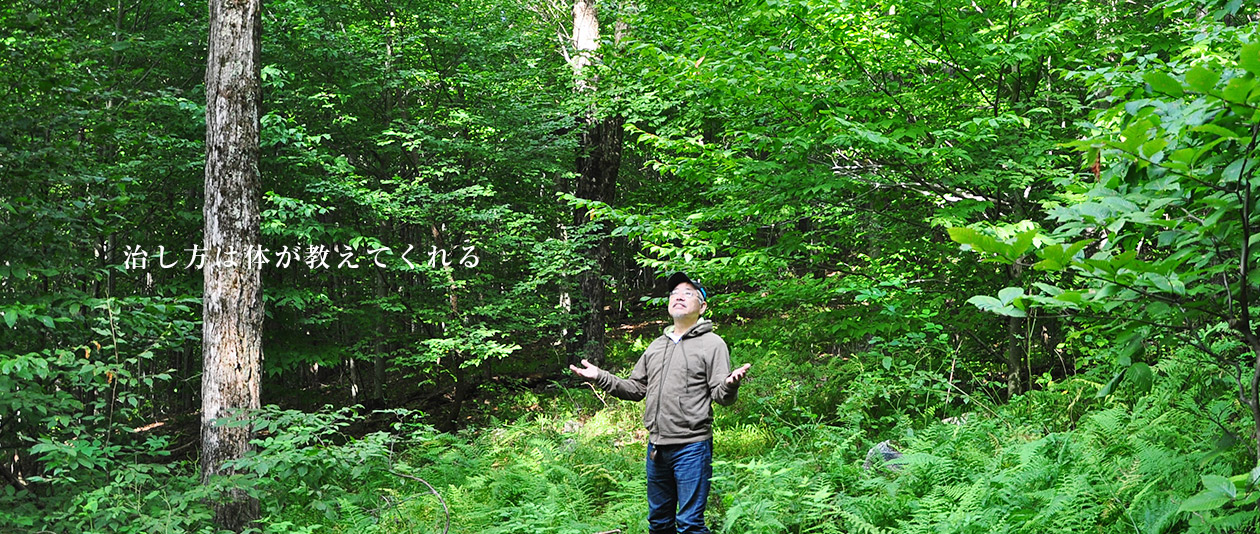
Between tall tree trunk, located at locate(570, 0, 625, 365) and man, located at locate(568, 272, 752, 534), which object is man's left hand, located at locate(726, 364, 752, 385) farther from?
tall tree trunk, located at locate(570, 0, 625, 365)

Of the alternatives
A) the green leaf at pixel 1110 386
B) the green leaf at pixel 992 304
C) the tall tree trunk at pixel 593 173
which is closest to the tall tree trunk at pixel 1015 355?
the green leaf at pixel 1110 386

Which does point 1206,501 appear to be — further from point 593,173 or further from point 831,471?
point 593,173

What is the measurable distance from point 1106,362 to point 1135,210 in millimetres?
4685

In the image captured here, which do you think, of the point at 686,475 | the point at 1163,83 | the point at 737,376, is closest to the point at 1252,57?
the point at 1163,83

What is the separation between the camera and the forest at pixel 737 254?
3088 millimetres

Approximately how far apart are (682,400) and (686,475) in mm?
459

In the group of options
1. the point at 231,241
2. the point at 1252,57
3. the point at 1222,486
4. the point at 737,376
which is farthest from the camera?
the point at 231,241

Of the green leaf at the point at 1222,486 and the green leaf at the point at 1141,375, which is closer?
the green leaf at the point at 1222,486

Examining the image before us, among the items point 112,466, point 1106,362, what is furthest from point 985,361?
point 112,466

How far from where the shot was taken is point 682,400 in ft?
15.5

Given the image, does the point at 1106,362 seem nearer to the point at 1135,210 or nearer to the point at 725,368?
the point at 725,368

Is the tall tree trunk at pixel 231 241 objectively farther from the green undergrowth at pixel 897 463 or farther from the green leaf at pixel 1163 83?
the green leaf at pixel 1163 83

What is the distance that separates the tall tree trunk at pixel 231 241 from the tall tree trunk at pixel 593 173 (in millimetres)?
5508

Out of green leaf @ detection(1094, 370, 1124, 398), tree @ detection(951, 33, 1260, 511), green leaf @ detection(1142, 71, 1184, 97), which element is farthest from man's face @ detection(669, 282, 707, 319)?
green leaf @ detection(1142, 71, 1184, 97)
